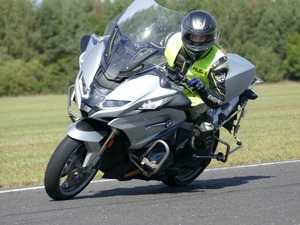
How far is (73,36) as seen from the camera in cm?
8081

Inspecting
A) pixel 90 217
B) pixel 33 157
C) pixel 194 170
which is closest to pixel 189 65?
pixel 194 170

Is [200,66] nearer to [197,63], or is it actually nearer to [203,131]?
[197,63]

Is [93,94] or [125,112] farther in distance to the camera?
[93,94]

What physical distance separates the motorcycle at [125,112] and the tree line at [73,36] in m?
63.4

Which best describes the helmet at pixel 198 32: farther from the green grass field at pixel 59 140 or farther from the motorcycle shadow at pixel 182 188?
the green grass field at pixel 59 140

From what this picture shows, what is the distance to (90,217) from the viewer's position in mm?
6543

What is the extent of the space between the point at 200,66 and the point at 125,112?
1.27 meters

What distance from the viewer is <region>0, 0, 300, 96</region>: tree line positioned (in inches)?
2908

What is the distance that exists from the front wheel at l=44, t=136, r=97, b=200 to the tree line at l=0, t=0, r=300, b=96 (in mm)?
64177

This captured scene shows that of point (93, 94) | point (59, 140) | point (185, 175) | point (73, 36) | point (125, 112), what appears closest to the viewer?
point (125, 112)

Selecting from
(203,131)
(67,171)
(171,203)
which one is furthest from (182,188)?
(67,171)

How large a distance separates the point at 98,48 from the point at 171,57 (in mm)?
815

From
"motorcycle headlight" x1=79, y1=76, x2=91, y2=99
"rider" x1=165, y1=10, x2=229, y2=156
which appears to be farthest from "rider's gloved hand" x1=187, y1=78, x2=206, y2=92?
"motorcycle headlight" x1=79, y1=76, x2=91, y2=99

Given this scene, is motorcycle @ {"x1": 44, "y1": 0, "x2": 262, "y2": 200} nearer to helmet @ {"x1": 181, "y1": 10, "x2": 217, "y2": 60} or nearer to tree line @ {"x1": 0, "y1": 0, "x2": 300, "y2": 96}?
helmet @ {"x1": 181, "y1": 10, "x2": 217, "y2": 60}
